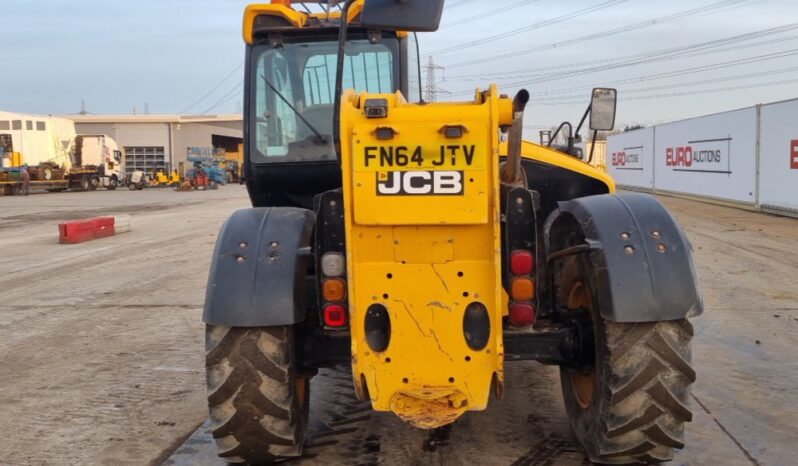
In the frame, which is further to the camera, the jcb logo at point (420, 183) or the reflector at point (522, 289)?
the reflector at point (522, 289)

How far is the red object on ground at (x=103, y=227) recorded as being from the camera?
1759 cm

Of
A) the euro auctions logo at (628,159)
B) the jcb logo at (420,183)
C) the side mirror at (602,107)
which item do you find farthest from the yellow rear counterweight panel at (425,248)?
the euro auctions logo at (628,159)

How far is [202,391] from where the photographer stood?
18.3 feet

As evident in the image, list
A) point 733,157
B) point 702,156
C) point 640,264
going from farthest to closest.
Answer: point 702,156 → point 733,157 → point 640,264

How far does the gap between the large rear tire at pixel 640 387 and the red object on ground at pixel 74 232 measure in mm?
15088

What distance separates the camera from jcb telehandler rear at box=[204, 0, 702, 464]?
3.31 m

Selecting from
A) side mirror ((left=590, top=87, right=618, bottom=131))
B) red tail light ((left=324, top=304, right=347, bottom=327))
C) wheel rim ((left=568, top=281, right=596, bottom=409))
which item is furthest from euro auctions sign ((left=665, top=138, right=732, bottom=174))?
red tail light ((left=324, top=304, right=347, bottom=327))

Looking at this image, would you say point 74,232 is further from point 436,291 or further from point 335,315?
point 436,291

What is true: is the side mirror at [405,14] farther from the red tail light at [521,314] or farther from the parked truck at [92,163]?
the parked truck at [92,163]

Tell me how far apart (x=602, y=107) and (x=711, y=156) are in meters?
20.5

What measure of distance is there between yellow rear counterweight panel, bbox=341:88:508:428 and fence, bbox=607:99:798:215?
17402 mm

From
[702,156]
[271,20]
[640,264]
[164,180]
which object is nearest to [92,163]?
[164,180]

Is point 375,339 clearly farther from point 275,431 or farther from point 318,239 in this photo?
point 275,431

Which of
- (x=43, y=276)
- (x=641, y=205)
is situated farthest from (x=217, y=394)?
(x=43, y=276)
